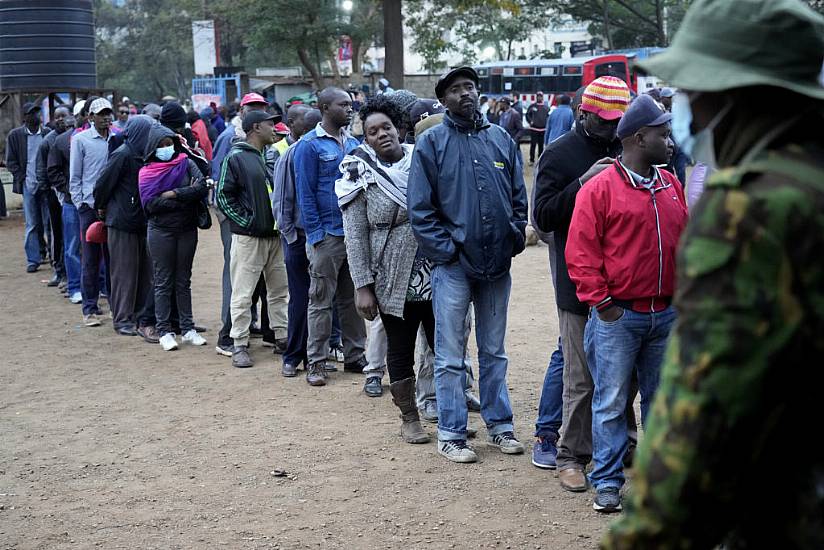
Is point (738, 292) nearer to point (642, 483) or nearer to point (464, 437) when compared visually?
point (642, 483)

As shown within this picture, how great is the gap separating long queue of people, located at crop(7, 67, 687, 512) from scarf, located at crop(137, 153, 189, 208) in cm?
1

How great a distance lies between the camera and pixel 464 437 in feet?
19.8

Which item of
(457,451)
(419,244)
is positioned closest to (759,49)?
(419,244)

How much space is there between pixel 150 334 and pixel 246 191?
6.76ft

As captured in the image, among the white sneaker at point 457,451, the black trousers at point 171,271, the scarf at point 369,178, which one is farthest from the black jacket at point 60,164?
the white sneaker at point 457,451

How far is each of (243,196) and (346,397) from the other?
1954 mm

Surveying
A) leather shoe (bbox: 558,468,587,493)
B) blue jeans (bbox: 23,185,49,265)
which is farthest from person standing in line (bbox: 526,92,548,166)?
leather shoe (bbox: 558,468,587,493)

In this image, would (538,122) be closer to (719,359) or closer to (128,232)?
(128,232)

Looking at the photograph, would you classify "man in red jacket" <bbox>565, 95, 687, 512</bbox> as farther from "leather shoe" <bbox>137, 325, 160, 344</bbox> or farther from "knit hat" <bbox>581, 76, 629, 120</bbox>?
"leather shoe" <bbox>137, 325, 160, 344</bbox>

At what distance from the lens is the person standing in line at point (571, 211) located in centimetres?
524

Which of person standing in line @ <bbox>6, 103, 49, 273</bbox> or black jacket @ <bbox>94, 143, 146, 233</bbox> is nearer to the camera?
black jacket @ <bbox>94, 143, 146, 233</bbox>

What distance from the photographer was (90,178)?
10.1m

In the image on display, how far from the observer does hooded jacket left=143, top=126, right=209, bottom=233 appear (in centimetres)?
880

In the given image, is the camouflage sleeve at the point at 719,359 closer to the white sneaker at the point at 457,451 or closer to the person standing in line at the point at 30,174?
the white sneaker at the point at 457,451
